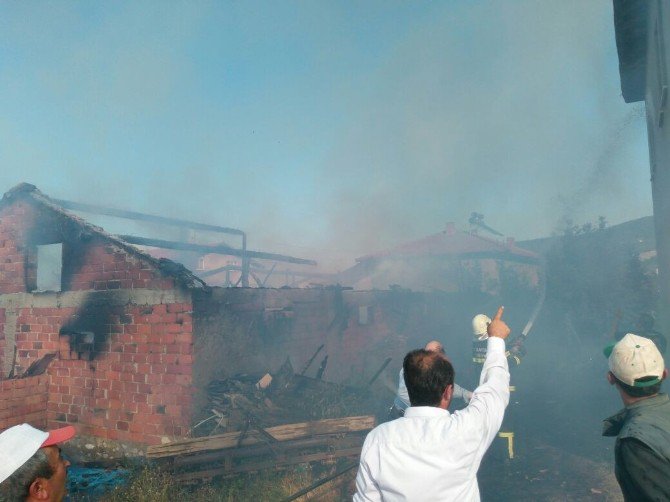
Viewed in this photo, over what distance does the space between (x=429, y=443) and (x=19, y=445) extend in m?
1.59

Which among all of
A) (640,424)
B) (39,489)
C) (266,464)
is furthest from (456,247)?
(39,489)

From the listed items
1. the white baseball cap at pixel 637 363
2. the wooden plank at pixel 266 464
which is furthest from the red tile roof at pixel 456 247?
the white baseball cap at pixel 637 363

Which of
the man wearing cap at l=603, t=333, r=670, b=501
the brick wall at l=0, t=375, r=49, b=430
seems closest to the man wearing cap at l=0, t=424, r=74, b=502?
the man wearing cap at l=603, t=333, r=670, b=501

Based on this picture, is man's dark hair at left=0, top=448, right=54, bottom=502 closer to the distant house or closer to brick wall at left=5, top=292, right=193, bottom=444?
brick wall at left=5, top=292, right=193, bottom=444

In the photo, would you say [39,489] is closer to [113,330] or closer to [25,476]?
[25,476]

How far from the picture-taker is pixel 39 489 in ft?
5.65

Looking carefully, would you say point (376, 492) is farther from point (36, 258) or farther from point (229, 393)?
point (36, 258)

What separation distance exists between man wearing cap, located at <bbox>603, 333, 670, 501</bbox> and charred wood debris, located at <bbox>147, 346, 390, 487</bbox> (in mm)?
3833

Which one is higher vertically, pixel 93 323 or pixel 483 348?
pixel 93 323

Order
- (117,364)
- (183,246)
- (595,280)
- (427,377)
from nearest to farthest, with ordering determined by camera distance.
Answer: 1. (427,377)
2. (117,364)
3. (183,246)
4. (595,280)

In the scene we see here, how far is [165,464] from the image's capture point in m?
5.55

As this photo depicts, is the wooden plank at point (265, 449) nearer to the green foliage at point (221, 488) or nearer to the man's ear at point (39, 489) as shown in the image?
the green foliage at point (221, 488)

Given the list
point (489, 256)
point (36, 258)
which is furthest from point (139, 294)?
point (489, 256)

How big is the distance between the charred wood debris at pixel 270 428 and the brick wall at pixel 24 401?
316 centimetres
